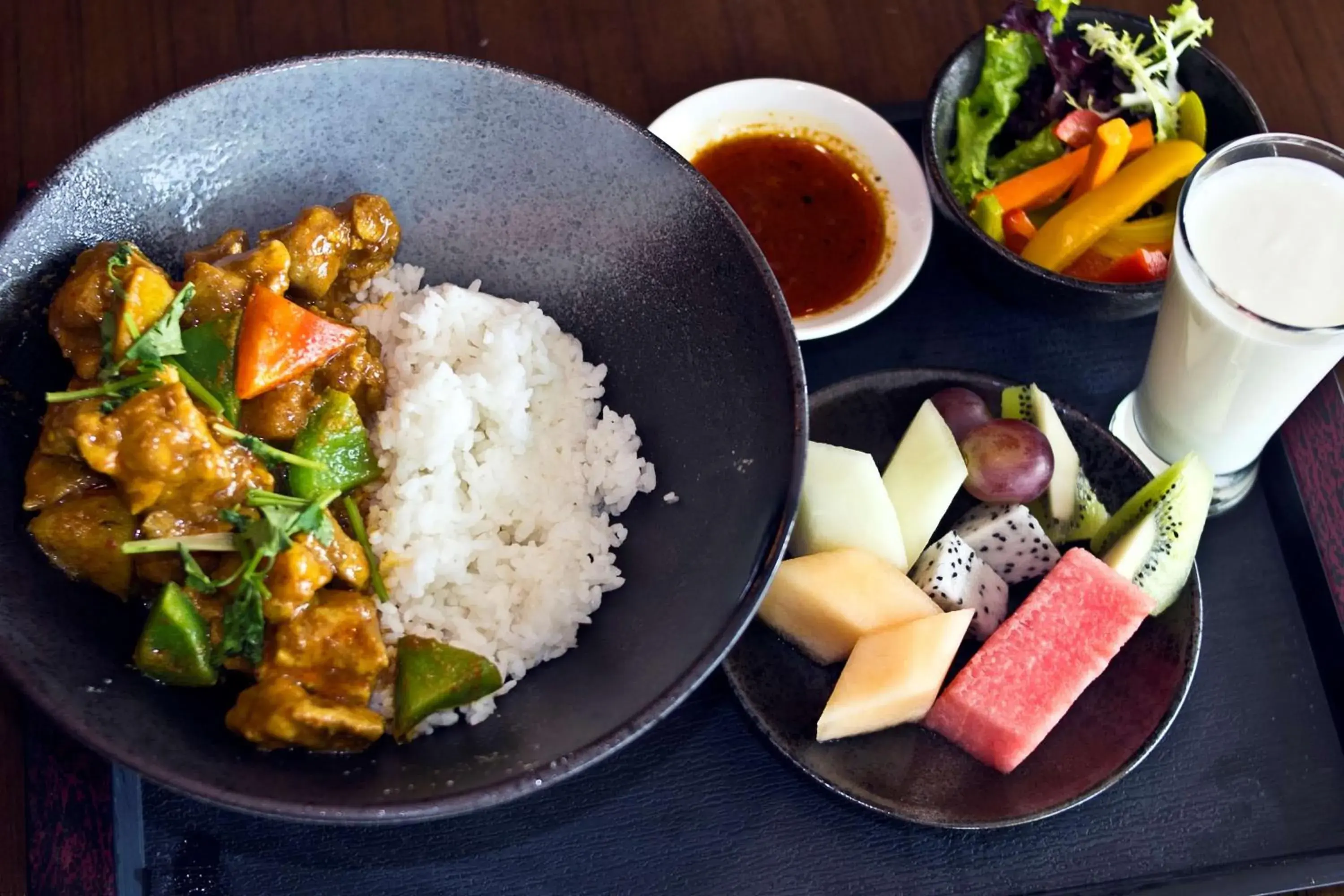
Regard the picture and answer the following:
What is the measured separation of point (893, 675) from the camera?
207 cm

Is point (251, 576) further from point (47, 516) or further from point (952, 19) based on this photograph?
point (952, 19)

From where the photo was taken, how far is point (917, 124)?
3066mm

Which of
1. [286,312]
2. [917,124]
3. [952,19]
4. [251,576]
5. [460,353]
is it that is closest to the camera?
[251,576]

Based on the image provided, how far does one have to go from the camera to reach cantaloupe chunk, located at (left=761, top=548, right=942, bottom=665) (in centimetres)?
215

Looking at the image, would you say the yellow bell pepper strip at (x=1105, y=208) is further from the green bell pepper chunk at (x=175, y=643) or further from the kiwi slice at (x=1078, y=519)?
the green bell pepper chunk at (x=175, y=643)

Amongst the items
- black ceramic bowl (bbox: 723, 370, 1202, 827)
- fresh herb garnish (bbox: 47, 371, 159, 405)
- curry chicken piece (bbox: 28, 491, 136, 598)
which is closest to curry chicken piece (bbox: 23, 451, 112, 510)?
curry chicken piece (bbox: 28, 491, 136, 598)

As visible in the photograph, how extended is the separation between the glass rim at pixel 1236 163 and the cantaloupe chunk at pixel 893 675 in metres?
0.78

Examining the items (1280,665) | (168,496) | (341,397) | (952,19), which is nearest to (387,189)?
(341,397)

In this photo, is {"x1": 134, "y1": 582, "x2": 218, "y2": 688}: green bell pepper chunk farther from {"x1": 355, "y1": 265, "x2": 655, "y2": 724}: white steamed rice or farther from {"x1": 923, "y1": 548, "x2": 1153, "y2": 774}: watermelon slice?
{"x1": 923, "y1": 548, "x2": 1153, "y2": 774}: watermelon slice

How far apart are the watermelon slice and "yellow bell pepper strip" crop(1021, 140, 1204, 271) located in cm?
79

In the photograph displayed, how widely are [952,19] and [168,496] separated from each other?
8.40 feet

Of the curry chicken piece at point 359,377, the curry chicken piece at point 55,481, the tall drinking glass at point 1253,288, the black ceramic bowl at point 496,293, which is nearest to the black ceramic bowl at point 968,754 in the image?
the black ceramic bowl at point 496,293

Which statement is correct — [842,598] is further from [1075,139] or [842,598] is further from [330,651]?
[1075,139]

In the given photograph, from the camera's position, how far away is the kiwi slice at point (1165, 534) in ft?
7.46
